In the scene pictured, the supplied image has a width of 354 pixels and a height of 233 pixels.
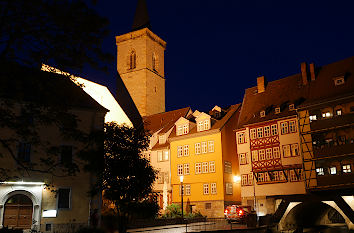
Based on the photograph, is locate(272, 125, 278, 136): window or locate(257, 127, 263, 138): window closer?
locate(272, 125, 278, 136): window

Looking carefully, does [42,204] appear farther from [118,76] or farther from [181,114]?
[118,76]

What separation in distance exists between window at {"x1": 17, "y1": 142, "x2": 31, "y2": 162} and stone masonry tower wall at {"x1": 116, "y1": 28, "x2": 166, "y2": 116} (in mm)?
38864

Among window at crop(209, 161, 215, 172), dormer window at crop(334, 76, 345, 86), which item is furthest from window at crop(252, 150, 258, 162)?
dormer window at crop(334, 76, 345, 86)

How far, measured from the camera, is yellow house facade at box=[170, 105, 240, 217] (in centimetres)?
4134

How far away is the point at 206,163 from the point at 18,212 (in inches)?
877

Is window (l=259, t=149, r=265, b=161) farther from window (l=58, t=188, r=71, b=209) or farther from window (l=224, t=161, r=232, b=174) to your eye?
window (l=58, t=188, r=71, b=209)

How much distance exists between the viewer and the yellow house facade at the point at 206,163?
136ft

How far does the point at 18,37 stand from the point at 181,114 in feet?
131

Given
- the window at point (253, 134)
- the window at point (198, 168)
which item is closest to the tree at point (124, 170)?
the window at point (253, 134)

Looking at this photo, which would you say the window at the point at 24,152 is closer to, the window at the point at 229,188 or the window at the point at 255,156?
the window at the point at 255,156

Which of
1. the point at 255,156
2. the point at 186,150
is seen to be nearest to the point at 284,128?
the point at 255,156

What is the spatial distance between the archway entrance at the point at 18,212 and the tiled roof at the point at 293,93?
22821mm

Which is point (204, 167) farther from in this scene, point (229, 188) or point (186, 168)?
point (229, 188)

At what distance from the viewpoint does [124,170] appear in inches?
799
